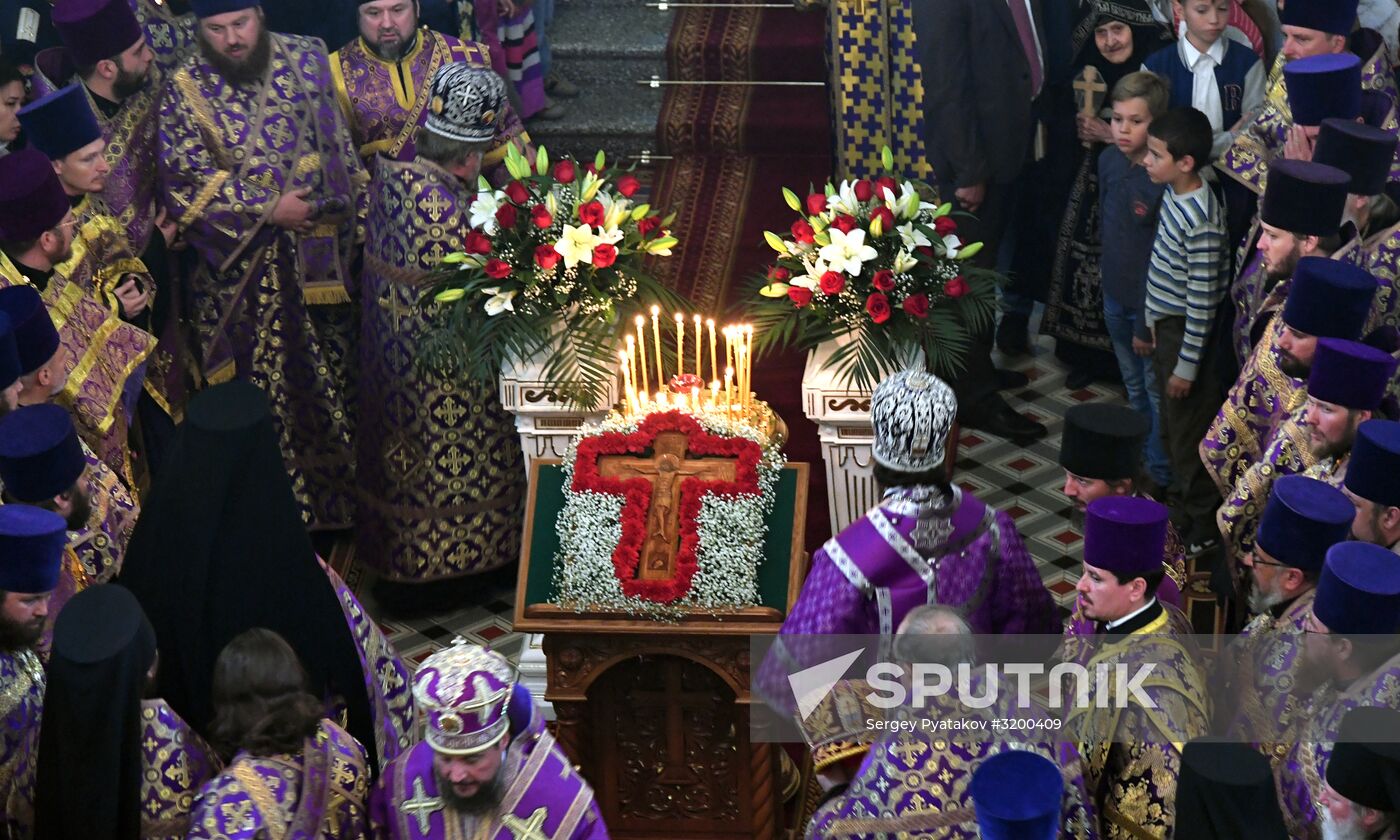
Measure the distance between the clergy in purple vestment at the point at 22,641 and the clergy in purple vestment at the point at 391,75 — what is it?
327cm

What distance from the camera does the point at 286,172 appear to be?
805 centimetres

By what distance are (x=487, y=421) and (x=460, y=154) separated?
3.41ft

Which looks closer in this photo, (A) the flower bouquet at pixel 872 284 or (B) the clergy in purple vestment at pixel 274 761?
(B) the clergy in purple vestment at pixel 274 761

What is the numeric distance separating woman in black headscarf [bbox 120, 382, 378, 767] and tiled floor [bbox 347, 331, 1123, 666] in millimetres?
2193

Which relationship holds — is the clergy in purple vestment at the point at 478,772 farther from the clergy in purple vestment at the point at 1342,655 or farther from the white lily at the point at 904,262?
the white lily at the point at 904,262

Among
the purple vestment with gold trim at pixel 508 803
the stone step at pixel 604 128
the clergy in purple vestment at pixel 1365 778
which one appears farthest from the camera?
the stone step at pixel 604 128

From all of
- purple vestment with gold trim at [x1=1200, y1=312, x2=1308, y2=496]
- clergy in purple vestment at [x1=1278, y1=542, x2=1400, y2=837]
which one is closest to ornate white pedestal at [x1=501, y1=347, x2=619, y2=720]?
purple vestment with gold trim at [x1=1200, y1=312, x2=1308, y2=496]

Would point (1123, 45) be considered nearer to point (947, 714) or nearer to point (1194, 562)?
point (1194, 562)

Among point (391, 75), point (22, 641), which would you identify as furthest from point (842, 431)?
point (22, 641)

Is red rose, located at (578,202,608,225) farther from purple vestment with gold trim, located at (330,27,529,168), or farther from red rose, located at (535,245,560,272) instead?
purple vestment with gold trim, located at (330,27,529,168)

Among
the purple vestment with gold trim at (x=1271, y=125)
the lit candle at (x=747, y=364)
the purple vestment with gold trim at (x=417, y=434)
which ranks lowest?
the purple vestment with gold trim at (x=417, y=434)

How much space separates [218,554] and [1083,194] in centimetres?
464

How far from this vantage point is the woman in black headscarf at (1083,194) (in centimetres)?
859

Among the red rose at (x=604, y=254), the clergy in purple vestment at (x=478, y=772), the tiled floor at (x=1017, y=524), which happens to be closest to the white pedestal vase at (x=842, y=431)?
the red rose at (x=604, y=254)
